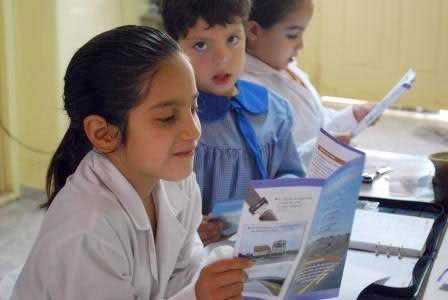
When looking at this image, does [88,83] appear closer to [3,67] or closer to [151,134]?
[151,134]

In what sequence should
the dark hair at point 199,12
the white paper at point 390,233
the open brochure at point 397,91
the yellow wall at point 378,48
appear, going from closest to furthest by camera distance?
1. the white paper at point 390,233
2. the dark hair at point 199,12
3. the open brochure at point 397,91
4. the yellow wall at point 378,48

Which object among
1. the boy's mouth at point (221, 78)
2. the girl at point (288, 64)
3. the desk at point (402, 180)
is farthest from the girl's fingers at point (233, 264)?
the girl at point (288, 64)

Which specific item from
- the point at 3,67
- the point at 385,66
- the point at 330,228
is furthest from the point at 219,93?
the point at 385,66

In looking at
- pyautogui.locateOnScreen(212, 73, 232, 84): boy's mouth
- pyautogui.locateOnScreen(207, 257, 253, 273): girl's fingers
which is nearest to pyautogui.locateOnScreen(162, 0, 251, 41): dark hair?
pyautogui.locateOnScreen(212, 73, 232, 84): boy's mouth

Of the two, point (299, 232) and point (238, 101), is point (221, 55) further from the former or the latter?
point (299, 232)

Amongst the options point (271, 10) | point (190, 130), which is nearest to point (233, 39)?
point (271, 10)

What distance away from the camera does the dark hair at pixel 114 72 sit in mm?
1060

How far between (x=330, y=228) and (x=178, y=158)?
261 millimetres

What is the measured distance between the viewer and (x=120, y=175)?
1.10m

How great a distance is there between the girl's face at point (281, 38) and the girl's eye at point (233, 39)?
1.26ft

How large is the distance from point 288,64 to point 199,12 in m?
0.68

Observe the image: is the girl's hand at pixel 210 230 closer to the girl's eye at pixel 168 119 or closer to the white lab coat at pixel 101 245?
A: the white lab coat at pixel 101 245

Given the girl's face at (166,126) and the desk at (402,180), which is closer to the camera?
the girl's face at (166,126)

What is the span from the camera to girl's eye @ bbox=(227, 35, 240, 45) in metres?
1.53
